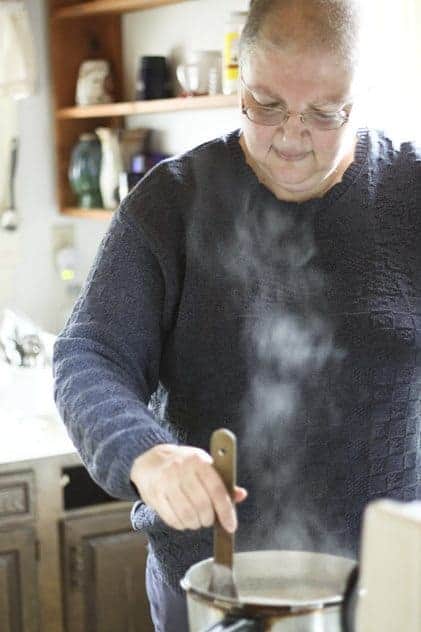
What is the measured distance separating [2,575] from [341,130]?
1.59 meters

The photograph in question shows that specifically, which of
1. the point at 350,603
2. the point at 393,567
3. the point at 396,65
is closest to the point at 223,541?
the point at 350,603

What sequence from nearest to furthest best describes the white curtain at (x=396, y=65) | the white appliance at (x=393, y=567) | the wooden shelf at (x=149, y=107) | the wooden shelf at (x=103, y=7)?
the white appliance at (x=393, y=567)
the white curtain at (x=396, y=65)
the wooden shelf at (x=149, y=107)
the wooden shelf at (x=103, y=7)

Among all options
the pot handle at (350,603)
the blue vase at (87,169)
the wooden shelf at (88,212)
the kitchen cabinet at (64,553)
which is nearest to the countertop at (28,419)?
the kitchen cabinet at (64,553)

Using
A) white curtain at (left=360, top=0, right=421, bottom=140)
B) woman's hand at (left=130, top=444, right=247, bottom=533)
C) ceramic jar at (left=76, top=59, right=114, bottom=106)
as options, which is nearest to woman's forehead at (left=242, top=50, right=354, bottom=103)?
woman's hand at (left=130, top=444, right=247, bottom=533)

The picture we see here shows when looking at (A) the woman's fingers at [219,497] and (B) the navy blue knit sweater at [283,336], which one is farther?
(B) the navy blue knit sweater at [283,336]

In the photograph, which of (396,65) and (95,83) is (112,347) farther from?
(95,83)

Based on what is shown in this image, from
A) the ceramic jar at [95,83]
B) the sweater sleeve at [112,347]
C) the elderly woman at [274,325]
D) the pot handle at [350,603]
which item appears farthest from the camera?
the ceramic jar at [95,83]

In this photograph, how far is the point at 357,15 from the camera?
129 cm

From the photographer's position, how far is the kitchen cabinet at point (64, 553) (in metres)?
2.52

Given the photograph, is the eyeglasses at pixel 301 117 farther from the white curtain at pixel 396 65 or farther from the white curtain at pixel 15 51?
the white curtain at pixel 15 51

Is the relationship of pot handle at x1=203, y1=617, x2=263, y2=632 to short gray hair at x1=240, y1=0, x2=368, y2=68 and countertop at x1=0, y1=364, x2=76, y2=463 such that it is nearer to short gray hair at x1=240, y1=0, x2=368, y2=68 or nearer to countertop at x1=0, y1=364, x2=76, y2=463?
short gray hair at x1=240, y1=0, x2=368, y2=68

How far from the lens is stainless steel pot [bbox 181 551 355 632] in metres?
0.94

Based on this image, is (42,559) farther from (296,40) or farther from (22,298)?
(296,40)

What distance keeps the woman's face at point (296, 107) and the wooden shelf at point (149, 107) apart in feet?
4.34
